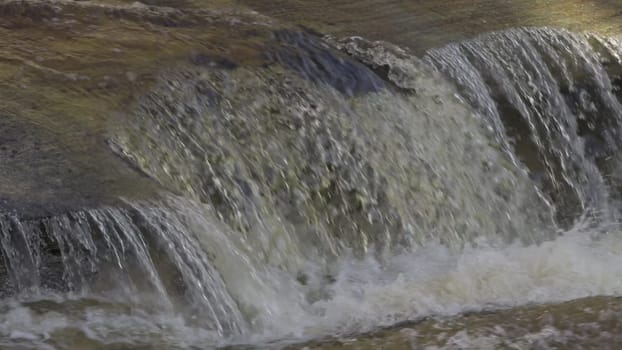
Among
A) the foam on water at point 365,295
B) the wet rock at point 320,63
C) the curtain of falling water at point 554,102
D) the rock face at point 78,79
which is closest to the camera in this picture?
the foam on water at point 365,295

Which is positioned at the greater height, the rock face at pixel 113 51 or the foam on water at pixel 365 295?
the rock face at pixel 113 51

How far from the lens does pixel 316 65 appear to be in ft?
20.1

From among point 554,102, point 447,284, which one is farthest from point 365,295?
point 554,102

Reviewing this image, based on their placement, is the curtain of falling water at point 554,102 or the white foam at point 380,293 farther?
the curtain of falling water at point 554,102

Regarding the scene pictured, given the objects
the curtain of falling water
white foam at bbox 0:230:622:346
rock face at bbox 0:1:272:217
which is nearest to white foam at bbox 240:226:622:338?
white foam at bbox 0:230:622:346

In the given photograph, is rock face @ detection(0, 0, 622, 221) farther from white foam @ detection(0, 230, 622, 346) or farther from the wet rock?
white foam @ detection(0, 230, 622, 346)

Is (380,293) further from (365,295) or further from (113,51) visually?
(113,51)

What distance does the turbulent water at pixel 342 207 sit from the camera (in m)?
4.42

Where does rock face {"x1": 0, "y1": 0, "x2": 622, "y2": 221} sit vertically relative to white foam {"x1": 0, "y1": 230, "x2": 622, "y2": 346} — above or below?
above

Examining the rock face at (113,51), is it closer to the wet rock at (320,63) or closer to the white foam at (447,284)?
the wet rock at (320,63)

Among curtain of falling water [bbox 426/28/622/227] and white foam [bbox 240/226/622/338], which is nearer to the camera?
white foam [bbox 240/226/622/338]

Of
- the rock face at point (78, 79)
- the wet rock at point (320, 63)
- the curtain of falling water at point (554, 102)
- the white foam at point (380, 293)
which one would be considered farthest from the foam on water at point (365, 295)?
the wet rock at point (320, 63)

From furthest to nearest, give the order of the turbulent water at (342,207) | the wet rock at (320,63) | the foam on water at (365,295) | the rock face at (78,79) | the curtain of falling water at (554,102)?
1. the curtain of falling water at (554,102)
2. the wet rock at (320,63)
3. the rock face at (78,79)
4. the turbulent water at (342,207)
5. the foam on water at (365,295)

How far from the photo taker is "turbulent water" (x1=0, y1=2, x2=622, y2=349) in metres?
4.42
